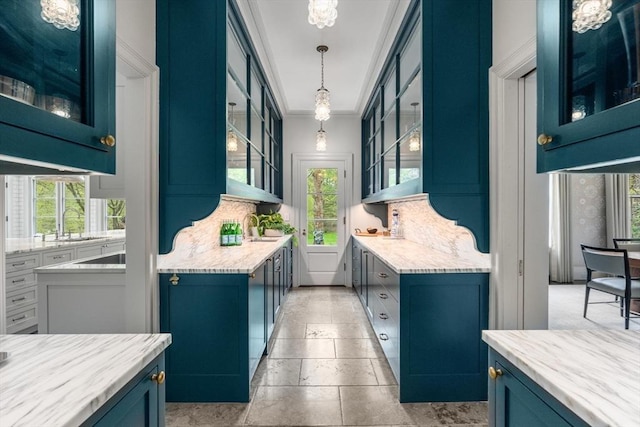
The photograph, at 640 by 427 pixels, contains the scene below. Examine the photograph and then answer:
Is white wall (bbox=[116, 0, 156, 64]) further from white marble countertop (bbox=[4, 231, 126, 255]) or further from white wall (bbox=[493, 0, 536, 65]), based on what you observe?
white marble countertop (bbox=[4, 231, 126, 255])

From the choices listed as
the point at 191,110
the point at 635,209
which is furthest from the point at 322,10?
the point at 635,209

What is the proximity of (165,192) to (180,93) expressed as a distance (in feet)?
2.32

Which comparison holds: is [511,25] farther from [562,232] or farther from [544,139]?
[562,232]

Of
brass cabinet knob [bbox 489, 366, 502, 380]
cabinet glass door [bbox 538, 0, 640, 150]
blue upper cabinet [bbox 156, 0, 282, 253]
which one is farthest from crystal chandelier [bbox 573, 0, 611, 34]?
blue upper cabinet [bbox 156, 0, 282, 253]

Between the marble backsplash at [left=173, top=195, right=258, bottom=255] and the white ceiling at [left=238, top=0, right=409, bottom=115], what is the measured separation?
168 centimetres

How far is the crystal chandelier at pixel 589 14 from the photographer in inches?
34.1

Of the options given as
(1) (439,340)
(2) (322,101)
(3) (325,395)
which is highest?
(2) (322,101)

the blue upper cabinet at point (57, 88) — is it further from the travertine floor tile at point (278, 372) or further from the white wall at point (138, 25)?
the travertine floor tile at point (278, 372)

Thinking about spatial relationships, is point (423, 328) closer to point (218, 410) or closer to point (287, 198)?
point (218, 410)

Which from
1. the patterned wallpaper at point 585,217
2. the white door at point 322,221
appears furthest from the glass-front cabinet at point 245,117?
the patterned wallpaper at point 585,217

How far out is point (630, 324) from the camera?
380 centimetres

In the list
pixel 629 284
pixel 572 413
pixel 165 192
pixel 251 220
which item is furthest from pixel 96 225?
pixel 629 284

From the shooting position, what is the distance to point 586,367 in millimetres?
875

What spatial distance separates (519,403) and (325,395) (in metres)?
1.66
